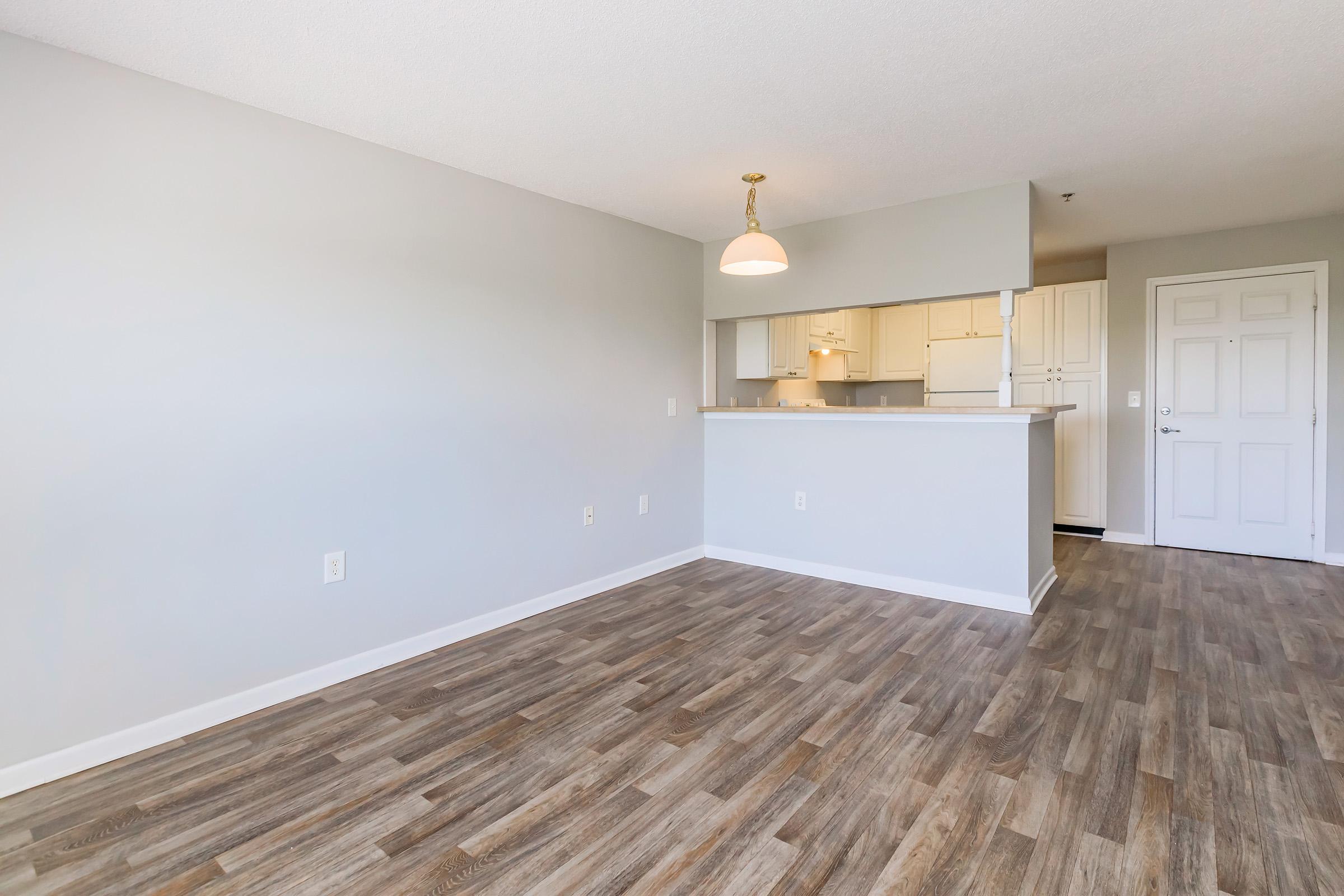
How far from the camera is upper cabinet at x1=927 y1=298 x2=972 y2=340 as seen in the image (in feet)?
19.2

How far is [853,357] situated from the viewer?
6453 mm

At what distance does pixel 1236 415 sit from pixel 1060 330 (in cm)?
133

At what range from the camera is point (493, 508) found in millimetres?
3379

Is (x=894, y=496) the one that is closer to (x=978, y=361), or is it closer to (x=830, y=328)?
(x=830, y=328)

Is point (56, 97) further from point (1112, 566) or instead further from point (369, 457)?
point (1112, 566)

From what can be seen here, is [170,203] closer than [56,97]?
No

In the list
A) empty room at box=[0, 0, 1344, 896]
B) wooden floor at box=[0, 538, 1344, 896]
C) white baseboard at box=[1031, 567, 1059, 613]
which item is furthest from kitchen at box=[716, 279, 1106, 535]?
wooden floor at box=[0, 538, 1344, 896]

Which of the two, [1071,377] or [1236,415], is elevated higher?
[1071,377]

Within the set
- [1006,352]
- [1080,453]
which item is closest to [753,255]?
[1006,352]

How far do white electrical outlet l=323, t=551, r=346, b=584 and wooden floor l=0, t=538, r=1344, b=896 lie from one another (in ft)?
1.48

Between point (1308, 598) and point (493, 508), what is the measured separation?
4582mm

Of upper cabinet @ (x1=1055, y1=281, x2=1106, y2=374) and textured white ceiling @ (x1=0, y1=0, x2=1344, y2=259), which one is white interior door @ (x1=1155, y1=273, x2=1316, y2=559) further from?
textured white ceiling @ (x1=0, y1=0, x2=1344, y2=259)

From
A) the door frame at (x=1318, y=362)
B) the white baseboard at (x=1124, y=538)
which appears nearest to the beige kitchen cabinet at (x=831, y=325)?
the door frame at (x=1318, y=362)

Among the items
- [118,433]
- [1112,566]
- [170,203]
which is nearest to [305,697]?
[118,433]
